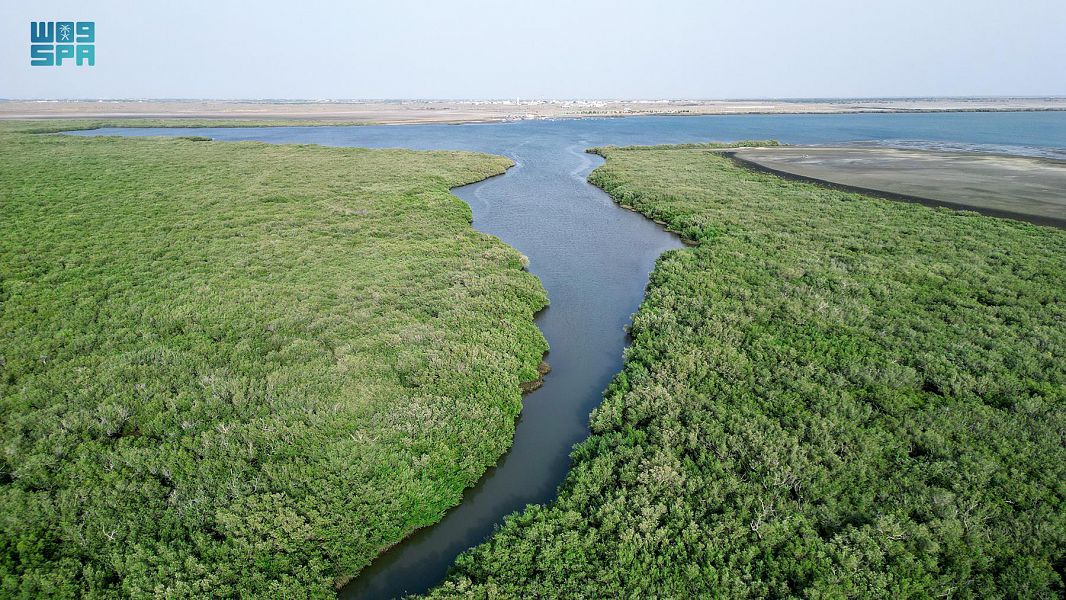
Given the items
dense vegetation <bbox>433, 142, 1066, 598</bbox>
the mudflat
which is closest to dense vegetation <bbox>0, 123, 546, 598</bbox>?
dense vegetation <bbox>433, 142, 1066, 598</bbox>

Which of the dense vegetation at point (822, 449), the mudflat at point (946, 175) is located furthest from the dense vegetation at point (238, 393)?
the mudflat at point (946, 175)

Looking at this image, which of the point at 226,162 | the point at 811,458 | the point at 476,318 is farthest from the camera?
the point at 226,162

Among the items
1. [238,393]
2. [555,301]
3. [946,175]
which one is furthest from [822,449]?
[946,175]

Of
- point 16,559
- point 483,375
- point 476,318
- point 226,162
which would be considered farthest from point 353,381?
point 226,162

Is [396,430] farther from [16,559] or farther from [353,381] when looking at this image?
[16,559]

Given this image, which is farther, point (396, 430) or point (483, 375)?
point (483, 375)

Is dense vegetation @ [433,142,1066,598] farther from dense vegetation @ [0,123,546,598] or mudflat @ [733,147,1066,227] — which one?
mudflat @ [733,147,1066,227]

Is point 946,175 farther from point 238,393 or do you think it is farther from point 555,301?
point 238,393
